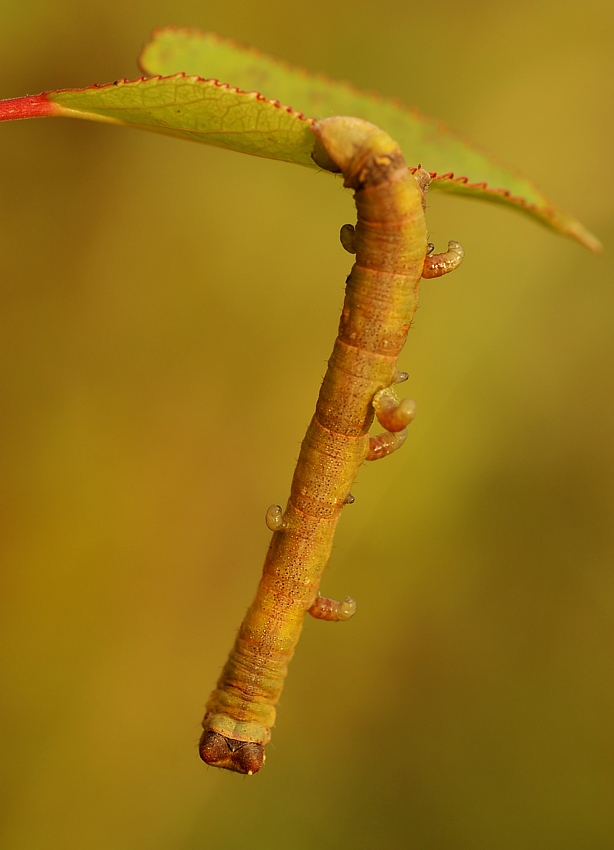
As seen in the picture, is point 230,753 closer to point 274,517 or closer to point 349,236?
point 274,517

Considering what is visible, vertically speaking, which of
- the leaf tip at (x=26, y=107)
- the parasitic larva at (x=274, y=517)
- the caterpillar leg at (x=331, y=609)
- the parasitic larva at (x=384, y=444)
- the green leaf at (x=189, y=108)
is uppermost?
the green leaf at (x=189, y=108)

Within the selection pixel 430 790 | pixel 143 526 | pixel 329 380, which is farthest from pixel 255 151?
pixel 430 790

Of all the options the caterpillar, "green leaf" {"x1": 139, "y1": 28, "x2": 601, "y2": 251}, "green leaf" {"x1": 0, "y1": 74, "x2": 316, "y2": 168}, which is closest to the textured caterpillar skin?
the caterpillar

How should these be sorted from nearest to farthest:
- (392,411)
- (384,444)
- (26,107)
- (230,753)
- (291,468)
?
1. (26,107)
2. (392,411)
3. (384,444)
4. (230,753)
5. (291,468)

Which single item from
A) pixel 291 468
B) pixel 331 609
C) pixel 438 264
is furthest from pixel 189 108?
pixel 291 468

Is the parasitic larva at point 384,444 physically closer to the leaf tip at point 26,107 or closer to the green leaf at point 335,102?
the green leaf at point 335,102

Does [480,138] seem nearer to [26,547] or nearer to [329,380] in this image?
[329,380]

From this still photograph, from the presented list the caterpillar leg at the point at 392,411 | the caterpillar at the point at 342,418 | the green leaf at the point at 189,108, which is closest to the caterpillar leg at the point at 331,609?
the caterpillar at the point at 342,418
